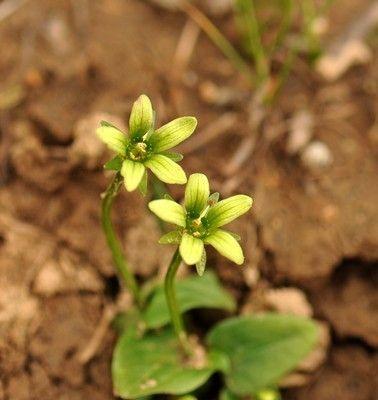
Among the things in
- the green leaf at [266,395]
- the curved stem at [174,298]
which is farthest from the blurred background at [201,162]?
the curved stem at [174,298]

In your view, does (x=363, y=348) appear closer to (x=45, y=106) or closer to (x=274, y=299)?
(x=274, y=299)

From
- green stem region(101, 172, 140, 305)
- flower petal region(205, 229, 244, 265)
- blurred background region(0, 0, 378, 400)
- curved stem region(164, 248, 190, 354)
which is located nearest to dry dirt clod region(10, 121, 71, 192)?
blurred background region(0, 0, 378, 400)

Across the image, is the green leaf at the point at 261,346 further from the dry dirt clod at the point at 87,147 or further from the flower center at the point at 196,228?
the dry dirt clod at the point at 87,147

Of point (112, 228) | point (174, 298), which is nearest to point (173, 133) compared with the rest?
point (112, 228)

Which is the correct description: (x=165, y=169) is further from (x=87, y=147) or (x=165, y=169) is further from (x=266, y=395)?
(x=266, y=395)

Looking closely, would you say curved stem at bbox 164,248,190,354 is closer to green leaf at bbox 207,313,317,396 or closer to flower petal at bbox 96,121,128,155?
green leaf at bbox 207,313,317,396

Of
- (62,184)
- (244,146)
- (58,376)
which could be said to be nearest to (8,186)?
(62,184)
